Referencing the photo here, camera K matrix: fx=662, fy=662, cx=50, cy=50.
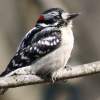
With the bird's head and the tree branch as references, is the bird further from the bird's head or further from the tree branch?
the tree branch

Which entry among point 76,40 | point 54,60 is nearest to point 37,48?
point 54,60

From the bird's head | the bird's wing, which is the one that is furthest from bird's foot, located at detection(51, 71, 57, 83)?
the bird's head

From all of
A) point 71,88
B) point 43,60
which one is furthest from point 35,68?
point 71,88

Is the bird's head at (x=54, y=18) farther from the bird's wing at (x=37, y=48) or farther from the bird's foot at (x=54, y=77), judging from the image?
the bird's foot at (x=54, y=77)

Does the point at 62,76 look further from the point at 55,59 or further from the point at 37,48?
the point at 37,48

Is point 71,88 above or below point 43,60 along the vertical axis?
below

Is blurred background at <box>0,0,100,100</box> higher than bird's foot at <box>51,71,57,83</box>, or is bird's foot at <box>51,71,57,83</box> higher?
bird's foot at <box>51,71,57,83</box>

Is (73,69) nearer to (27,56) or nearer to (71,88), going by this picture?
(27,56)
